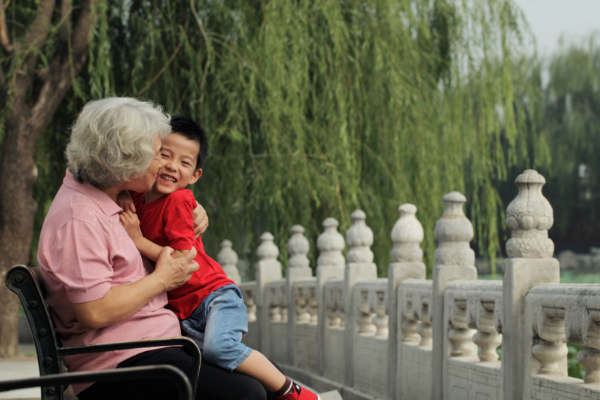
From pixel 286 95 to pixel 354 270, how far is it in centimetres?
227

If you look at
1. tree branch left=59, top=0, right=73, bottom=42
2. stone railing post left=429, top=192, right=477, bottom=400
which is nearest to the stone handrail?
stone railing post left=429, top=192, right=477, bottom=400

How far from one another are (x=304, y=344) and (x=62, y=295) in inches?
206

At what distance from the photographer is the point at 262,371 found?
251 cm

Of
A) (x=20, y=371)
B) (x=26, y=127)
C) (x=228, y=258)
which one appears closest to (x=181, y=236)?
(x=20, y=371)

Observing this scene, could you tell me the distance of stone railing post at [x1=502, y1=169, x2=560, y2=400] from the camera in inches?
129

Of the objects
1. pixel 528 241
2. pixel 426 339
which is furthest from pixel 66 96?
pixel 528 241

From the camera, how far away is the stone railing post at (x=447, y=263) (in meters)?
4.25

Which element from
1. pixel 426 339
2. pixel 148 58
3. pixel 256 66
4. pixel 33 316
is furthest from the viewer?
pixel 148 58

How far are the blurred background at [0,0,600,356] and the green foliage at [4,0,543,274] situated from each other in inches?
0.8

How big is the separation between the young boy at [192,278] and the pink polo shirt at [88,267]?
0.15 meters

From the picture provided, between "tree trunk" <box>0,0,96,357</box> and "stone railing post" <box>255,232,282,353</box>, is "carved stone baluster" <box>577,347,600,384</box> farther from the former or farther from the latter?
"tree trunk" <box>0,0,96,357</box>

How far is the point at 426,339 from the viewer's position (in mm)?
4691

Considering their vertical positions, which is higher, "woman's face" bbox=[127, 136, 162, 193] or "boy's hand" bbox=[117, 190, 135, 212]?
"woman's face" bbox=[127, 136, 162, 193]

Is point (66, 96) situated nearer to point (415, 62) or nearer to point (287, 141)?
point (287, 141)
